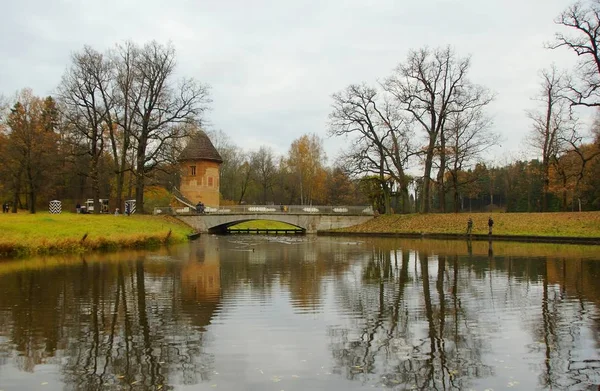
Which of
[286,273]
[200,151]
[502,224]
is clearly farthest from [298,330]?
[200,151]

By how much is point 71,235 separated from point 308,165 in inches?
1939

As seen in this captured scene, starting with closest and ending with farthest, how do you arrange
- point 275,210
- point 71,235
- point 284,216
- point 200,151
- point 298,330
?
point 298,330
point 71,235
point 275,210
point 284,216
point 200,151

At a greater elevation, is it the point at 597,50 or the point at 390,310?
the point at 597,50

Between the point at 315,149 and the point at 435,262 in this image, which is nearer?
the point at 435,262

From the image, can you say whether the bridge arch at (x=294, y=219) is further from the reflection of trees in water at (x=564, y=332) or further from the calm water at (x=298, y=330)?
the reflection of trees in water at (x=564, y=332)

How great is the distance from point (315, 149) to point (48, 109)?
35688 millimetres

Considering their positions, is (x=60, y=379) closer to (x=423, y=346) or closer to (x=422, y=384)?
(x=422, y=384)

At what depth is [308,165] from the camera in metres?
71.9

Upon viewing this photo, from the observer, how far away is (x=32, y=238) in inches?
889

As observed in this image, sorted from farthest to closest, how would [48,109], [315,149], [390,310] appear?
[315,149], [48,109], [390,310]

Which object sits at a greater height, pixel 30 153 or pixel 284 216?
pixel 30 153

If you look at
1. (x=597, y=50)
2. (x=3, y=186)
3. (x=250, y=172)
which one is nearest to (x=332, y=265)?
(x=597, y=50)

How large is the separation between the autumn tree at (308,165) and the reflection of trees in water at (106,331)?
5757cm

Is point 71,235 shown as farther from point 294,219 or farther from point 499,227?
point 499,227
